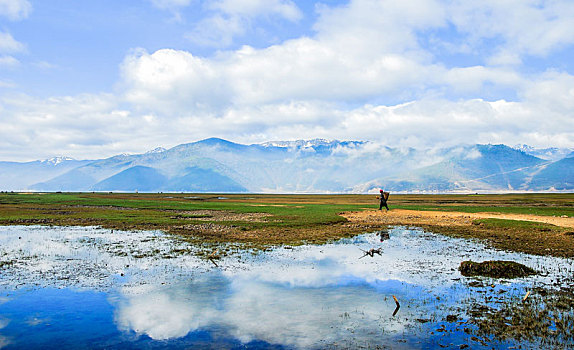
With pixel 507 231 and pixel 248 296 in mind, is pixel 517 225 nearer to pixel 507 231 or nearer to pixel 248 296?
pixel 507 231

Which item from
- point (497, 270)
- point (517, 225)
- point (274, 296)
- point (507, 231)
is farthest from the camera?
point (517, 225)

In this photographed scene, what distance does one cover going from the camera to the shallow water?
1334 centimetres

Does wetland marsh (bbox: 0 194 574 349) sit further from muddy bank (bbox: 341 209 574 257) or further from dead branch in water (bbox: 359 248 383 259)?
muddy bank (bbox: 341 209 574 257)

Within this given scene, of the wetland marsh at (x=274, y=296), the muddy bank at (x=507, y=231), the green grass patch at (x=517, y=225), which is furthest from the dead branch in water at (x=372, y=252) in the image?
the green grass patch at (x=517, y=225)

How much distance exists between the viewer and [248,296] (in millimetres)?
17969

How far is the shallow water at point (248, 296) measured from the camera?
43.8 feet

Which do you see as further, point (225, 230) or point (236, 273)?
point (225, 230)

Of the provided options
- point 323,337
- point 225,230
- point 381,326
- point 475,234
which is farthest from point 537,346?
point 225,230

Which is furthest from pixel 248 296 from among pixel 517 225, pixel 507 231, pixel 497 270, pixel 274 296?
pixel 517 225

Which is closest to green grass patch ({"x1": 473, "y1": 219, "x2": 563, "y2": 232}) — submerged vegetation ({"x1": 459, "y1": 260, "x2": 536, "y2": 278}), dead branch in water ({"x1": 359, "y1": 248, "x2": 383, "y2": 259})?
dead branch in water ({"x1": 359, "y1": 248, "x2": 383, "y2": 259})

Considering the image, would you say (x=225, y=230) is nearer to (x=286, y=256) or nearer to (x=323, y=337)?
(x=286, y=256)

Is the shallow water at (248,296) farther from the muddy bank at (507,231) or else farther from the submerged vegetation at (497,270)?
the muddy bank at (507,231)

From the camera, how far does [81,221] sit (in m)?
53.3

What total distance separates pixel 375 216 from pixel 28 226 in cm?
4864
